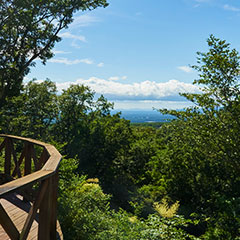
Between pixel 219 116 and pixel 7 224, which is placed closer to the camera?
pixel 7 224

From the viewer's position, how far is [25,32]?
1036cm

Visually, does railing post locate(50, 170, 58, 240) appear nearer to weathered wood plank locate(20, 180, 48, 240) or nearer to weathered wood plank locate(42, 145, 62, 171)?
weathered wood plank locate(42, 145, 62, 171)

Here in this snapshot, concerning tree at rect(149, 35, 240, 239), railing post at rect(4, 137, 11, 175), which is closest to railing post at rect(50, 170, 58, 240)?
railing post at rect(4, 137, 11, 175)

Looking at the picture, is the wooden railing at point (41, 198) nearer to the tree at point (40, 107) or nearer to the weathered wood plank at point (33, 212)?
the weathered wood plank at point (33, 212)

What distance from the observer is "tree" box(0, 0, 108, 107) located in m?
9.52

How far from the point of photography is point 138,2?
10.5m

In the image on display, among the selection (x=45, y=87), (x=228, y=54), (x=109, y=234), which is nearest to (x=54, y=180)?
(x=109, y=234)

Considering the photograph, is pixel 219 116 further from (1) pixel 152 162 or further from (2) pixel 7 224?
(1) pixel 152 162

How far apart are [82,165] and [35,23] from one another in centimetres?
1358

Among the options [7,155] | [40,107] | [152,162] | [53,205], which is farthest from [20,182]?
[40,107]

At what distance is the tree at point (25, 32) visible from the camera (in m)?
9.52

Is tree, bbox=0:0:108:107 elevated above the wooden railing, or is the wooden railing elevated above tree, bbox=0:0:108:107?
tree, bbox=0:0:108:107

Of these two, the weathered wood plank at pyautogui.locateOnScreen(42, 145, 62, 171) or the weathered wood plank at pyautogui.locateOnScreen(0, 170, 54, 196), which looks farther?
the weathered wood plank at pyautogui.locateOnScreen(42, 145, 62, 171)

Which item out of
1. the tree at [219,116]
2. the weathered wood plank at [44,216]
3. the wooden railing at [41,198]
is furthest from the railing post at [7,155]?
the tree at [219,116]
